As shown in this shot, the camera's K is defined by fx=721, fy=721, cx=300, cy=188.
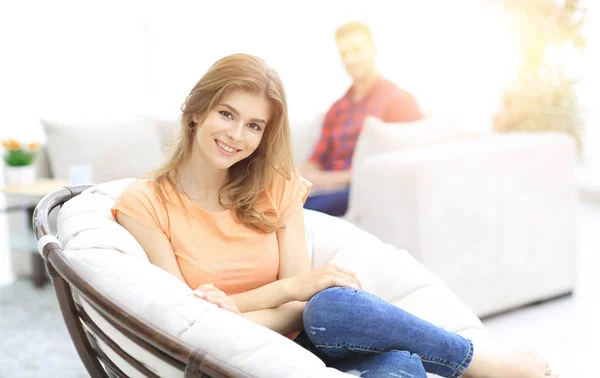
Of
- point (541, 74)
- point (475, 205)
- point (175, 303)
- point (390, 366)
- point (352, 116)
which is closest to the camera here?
point (175, 303)

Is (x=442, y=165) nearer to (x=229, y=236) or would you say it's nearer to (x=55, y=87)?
(x=229, y=236)

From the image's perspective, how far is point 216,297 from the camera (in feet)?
4.86

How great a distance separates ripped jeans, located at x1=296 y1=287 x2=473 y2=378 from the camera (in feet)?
4.60

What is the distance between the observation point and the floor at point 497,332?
2.58 metres

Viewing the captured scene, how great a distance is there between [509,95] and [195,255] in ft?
7.58

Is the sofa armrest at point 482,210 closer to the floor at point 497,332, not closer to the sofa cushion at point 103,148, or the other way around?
the floor at point 497,332

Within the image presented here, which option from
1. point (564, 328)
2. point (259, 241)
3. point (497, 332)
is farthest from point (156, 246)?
point (564, 328)

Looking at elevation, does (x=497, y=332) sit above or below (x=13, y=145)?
below

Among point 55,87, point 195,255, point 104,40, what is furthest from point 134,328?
point 104,40

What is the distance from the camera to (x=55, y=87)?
5.77 m

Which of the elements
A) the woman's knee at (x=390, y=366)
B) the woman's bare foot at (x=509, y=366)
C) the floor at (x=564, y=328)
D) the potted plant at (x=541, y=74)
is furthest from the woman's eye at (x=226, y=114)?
the potted plant at (x=541, y=74)

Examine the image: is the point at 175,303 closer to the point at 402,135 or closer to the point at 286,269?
the point at 286,269

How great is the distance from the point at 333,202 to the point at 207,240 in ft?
5.09

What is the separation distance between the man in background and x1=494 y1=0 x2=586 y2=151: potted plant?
482mm
